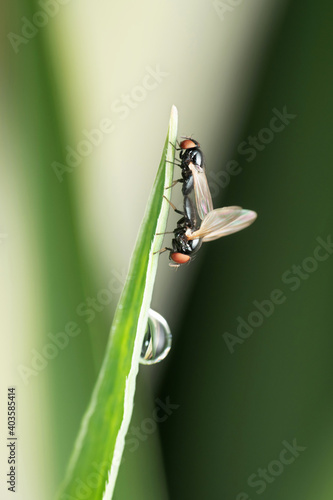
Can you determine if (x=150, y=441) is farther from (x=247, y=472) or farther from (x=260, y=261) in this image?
(x=260, y=261)

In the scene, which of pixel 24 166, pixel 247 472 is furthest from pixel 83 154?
pixel 247 472

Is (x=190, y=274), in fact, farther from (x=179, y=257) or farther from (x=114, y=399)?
(x=114, y=399)

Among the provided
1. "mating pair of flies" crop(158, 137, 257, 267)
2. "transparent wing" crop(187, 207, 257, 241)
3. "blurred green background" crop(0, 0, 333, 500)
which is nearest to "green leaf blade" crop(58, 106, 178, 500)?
"blurred green background" crop(0, 0, 333, 500)

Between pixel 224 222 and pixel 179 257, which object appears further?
pixel 179 257

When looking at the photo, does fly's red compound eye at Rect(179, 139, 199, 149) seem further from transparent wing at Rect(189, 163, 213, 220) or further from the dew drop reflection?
the dew drop reflection

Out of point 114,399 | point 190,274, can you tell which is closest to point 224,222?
point 190,274

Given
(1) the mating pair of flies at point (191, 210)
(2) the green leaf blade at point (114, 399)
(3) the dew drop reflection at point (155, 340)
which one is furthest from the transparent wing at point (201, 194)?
(2) the green leaf blade at point (114, 399)

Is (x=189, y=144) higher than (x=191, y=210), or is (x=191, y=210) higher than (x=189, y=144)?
(x=189, y=144)
